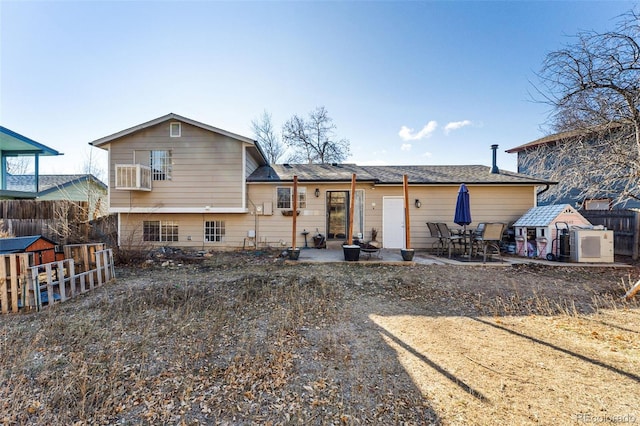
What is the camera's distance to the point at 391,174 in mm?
10641

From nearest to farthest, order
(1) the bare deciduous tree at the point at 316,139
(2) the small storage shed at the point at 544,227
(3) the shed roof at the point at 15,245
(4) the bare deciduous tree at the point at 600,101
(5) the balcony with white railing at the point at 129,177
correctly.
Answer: (3) the shed roof at the point at 15,245 < (4) the bare deciduous tree at the point at 600,101 < (2) the small storage shed at the point at 544,227 < (5) the balcony with white railing at the point at 129,177 < (1) the bare deciduous tree at the point at 316,139

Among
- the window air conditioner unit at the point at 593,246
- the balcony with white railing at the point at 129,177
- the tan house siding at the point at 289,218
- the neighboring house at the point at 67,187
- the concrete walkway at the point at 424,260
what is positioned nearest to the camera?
the concrete walkway at the point at 424,260

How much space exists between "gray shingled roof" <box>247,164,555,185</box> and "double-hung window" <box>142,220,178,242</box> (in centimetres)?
364

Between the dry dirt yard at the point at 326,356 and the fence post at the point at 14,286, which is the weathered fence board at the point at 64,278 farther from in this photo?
the dry dirt yard at the point at 326,356

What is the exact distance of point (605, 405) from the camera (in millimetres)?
2033

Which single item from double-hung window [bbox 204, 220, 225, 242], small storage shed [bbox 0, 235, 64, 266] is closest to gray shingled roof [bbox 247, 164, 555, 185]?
double-hung window [bbox 204, 220, 225, 242]

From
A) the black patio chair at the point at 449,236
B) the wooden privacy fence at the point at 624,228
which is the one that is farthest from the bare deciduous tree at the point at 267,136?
the wooden privacy fence at the point at 624,228

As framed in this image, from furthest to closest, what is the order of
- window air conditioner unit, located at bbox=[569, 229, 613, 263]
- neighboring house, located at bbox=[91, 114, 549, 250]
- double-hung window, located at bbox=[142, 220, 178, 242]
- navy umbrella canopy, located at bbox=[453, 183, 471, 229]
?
double-hung window, located at bbox=[142, 220, 178, 242], neighboring house, located at bbox=[91, 114, 549, 250], navy umbrella canopy, located at bbox=[453, 183, 471, 229], window air conditioner unit, located at bbox=[569, 229, 613, 263]

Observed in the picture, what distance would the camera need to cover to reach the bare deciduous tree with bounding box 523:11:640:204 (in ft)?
16.8

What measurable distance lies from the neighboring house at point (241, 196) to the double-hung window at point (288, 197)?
0.13 ft

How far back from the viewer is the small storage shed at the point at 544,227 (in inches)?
306

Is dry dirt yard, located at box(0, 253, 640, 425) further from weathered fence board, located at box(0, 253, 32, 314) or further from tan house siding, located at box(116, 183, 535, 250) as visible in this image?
tan house siding, located at box(116, 183, 535, 250)

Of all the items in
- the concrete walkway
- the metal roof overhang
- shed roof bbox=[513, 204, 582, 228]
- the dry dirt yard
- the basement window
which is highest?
the basement window

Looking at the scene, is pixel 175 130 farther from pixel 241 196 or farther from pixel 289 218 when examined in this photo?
pixel 289 218
